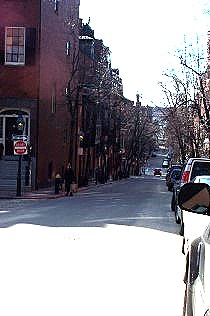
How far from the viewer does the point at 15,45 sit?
126 ft

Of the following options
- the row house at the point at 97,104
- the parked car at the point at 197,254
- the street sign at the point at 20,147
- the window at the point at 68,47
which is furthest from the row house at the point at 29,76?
the parked car at the point at 197,254

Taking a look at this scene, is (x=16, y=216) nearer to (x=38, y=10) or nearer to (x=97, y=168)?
(x=38, y=10)

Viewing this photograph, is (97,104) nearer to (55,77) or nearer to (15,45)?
(55,77)

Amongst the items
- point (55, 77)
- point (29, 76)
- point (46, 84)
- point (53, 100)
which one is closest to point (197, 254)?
point (29, 76)

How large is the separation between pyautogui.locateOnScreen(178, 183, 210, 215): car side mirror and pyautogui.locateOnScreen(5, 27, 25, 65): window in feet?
115

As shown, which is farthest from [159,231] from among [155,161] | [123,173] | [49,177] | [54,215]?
[155,161]

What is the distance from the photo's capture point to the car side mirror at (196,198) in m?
A: 4.22

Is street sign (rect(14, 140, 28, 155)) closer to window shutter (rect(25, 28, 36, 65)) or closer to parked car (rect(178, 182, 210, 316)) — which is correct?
window shutter (rect(25, 28, 36, 65))

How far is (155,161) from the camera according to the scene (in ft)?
610

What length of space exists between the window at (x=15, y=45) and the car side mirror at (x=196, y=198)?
115ft

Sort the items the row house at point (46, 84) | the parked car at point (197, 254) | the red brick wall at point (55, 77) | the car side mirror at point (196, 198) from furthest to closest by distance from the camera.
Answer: the red brick wall at point (55, 77) < the row house at point (46, 84) < the car side mirror at point (196, 198) < the parked car at point (197, 254)

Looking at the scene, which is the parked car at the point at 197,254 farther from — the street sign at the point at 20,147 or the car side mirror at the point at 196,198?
the street sign at the point at 20,147

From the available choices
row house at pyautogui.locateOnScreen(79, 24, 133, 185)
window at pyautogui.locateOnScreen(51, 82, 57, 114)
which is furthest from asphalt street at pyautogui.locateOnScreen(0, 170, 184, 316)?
row house at pyautogui.locateOnScreen(79, 24, 133, 185)

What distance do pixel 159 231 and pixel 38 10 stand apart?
25.6 metres
